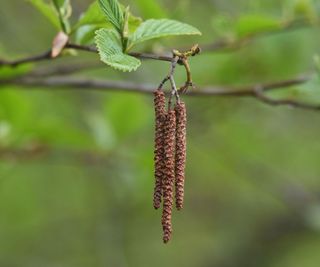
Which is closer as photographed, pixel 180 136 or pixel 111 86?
pixel 180 136

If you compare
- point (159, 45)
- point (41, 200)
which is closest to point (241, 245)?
point (41, 200)

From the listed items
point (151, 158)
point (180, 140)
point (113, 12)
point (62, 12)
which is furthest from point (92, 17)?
point (151, 158)

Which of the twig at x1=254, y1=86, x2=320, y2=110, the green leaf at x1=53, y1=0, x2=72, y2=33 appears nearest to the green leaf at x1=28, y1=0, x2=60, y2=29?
the green leaf at x1=53, y1=0, x2=72, y2=33

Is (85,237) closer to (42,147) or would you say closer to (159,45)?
(42,147)

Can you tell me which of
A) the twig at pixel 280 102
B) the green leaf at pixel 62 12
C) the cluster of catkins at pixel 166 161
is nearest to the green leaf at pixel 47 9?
the green leaf at pixel 62 12

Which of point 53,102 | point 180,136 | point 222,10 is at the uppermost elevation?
point 180,136

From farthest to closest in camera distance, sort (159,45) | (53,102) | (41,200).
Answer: (41,200), (53,102), (159,45)

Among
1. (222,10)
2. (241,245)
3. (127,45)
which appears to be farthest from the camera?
(241,245)

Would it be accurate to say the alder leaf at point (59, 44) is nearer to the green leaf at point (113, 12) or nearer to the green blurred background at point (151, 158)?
the green leaf at point (113, 12)
